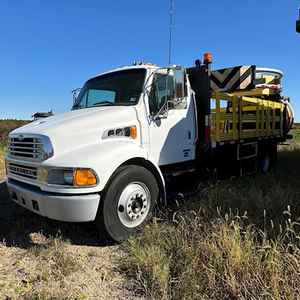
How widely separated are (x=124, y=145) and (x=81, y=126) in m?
0.61

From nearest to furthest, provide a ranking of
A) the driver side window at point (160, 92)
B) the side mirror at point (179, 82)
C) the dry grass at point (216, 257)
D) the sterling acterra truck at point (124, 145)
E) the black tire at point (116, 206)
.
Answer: the dry grass at point (216, 257) < the sterling acterra truck at point (124, 145) < the black tire at point (116, 206) < the driver side window at point (160, 92) < the side mirror at point (179, 82)

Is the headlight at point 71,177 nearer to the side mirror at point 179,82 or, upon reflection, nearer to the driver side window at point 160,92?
the driver side window at point 160,92

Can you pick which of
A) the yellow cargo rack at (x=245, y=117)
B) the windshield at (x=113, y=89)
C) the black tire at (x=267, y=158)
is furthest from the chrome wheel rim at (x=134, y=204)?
the black tire at (x=267, y=158)

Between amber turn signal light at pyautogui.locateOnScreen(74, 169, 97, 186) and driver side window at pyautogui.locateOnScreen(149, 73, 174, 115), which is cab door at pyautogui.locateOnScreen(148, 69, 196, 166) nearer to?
driver side window at pyautogui.locateOnScreen(149, 73, 174, 115)

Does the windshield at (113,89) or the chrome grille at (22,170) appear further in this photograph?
the windshield at (113,89)

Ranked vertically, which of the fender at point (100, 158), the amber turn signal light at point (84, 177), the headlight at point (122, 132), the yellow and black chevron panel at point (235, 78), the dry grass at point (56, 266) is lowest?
the dry grass at point (56, 266)

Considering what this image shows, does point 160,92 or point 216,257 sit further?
point 160,92

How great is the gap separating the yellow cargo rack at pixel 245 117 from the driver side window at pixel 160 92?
4.49 ft

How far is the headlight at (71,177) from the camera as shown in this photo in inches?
171

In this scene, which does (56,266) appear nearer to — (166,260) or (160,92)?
(166,260)

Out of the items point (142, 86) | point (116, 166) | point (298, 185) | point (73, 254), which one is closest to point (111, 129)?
point (116, 166)

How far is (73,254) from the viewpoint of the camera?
4.34m

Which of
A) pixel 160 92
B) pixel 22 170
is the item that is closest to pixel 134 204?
pixel 22 170

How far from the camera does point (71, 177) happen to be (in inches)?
171
